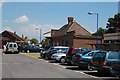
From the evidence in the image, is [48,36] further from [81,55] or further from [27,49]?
[81,55]

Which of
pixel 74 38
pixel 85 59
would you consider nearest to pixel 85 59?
pixel 85 59

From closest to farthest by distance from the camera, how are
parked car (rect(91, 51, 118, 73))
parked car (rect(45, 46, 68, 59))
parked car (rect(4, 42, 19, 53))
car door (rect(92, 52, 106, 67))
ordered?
parked car (rect(91, 51, 118, 73)) < car door (rect(92, 52, 106, 67)) < parked car (rect(45, 46, 68, 59)) < parked car (rect(4, 42, 19, 53))

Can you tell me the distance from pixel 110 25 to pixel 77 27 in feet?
86.1

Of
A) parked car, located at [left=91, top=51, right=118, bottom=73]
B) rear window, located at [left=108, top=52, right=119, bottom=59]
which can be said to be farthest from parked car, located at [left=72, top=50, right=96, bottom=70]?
rear window, located at [left=108, top=52, right=119, bottom=59]

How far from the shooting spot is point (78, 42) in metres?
54.5

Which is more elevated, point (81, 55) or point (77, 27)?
point (77, 27)

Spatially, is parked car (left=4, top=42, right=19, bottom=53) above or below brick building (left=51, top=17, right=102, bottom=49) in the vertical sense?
below

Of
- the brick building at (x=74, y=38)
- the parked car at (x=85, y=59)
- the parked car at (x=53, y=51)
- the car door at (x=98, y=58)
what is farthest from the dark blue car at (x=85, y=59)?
the brick building at (x=74, y=38)

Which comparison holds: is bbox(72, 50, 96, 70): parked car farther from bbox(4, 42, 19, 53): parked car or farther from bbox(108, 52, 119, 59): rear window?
bbox(4, 42, 19, 53): parked car

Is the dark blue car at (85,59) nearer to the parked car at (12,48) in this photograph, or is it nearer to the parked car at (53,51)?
the parked car at (53,51)

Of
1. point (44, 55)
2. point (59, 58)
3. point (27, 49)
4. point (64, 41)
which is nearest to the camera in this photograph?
point (59, 58)

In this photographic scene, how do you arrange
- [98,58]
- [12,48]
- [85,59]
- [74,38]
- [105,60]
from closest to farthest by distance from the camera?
1. [105,60]
2. [98,58]
3. [85,59]
4. [12,48]
5. [74,38]

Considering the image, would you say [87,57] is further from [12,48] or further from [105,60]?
[12,48]

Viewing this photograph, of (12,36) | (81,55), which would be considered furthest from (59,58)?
(12,36)
